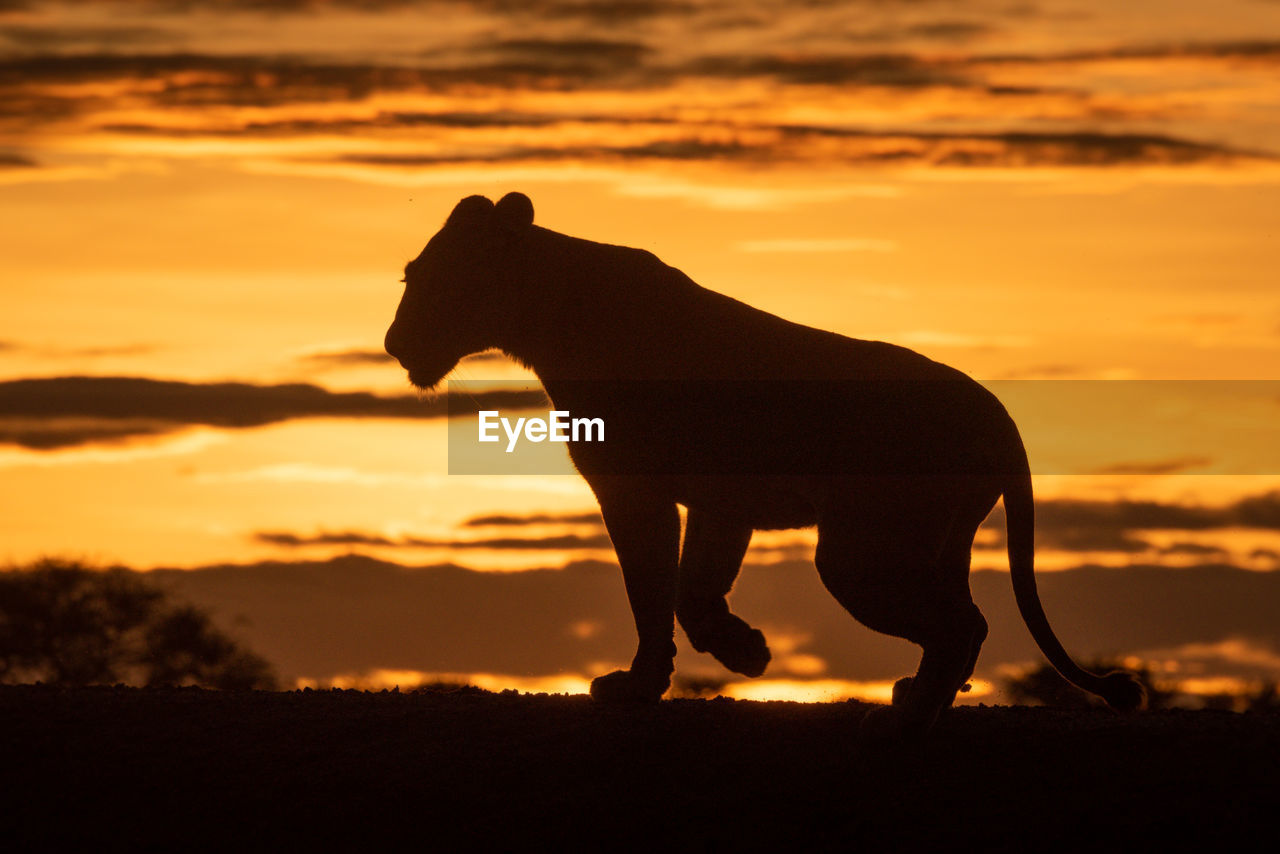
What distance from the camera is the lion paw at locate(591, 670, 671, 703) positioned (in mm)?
10289

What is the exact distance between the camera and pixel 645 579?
10258 millimetres

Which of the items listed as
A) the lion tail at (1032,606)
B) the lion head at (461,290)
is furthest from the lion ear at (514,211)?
the lion tail at (1032,606)

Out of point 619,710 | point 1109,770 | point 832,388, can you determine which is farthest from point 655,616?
point 1109,770

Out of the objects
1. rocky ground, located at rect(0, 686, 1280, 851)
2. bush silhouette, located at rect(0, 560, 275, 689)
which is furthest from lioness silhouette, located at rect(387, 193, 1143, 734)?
bush silhouette, located at rect(0, 560, 275, 689)

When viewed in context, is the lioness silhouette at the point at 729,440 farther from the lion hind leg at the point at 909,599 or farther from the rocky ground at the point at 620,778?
the rocky ground at the point at 620,778

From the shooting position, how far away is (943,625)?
30.1 feet

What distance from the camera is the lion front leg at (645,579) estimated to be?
1023 cm

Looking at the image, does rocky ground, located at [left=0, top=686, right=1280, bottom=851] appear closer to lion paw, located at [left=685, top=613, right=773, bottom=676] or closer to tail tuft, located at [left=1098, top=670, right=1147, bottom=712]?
tail tuft, located at [left=1098, top=670, right=1147, bottom=712]

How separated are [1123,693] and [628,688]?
269 centimetres

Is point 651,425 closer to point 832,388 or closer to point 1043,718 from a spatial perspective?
point 832,388

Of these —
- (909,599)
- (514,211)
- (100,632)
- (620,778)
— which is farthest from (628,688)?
(100,632)

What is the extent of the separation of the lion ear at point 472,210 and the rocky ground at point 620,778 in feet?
9.32

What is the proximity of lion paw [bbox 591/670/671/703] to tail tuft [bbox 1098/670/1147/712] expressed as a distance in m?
2.43

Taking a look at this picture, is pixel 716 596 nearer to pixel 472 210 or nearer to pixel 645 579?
pixel 645 579
